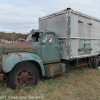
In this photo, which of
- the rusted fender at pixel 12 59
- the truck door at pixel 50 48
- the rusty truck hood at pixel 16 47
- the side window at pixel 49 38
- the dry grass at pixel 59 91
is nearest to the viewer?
the dry grass at pixel 59 91

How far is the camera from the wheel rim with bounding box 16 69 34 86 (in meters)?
4.54

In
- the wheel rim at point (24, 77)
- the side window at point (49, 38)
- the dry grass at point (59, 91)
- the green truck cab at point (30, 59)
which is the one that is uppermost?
the side window at point (49, 38)

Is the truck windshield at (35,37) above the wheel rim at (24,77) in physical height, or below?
above

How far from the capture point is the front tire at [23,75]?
173 inches

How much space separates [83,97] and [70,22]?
3.09m

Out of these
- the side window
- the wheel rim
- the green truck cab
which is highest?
the side window

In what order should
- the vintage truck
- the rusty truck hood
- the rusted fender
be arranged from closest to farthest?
the rusted fender
the vintage truck
the rusty truck hood

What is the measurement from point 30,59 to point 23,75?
1.91 ft

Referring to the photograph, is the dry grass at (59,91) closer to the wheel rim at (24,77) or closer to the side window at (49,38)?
the wheel rim at (24,77)

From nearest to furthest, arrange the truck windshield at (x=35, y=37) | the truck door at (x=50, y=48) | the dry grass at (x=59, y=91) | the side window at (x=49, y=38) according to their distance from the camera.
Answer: the dry grass at (x=59, y=91) < the truck door at (x=50, y=48) < the side window at (x=49, y=38) < the truck windshield at (x=35, y=37)

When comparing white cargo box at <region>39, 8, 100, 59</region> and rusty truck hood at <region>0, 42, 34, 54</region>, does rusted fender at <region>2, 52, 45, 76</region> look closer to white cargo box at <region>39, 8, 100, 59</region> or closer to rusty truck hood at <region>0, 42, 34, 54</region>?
rusty truck hood at <region>0, 42, 34, 54</region>

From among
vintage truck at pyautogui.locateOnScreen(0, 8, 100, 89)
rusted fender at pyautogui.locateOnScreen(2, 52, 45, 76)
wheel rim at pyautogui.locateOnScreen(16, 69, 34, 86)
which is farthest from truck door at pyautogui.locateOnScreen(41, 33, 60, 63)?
wheel rim at pyautogui.locateOnScreen(16, 69, 34, 86)

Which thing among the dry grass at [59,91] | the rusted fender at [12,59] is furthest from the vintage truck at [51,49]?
the dry grass at [59,91]

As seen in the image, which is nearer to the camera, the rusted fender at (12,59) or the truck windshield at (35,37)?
the rusted fender at (12,59)
